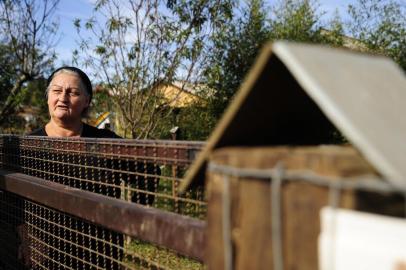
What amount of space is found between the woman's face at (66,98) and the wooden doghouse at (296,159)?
97.6 inches

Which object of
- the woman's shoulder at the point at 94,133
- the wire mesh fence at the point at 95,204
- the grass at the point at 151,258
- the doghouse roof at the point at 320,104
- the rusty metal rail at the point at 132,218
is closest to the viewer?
the doghouse roof at the point at 320,104

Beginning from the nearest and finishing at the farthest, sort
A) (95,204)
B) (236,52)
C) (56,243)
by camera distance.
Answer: (95,204) < (56,243) < (236,52)

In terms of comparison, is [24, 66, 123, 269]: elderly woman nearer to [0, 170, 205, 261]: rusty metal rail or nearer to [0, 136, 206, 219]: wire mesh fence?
[0, 136, 206, 219]: wire mesh fence

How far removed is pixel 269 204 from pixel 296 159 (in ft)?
0.37

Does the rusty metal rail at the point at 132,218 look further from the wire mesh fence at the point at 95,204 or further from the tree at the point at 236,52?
the tree at the point at 236,52

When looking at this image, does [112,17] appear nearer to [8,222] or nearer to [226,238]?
[8,222]

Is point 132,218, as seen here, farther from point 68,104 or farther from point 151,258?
point 68,104

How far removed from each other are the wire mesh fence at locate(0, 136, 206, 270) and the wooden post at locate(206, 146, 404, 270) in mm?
371

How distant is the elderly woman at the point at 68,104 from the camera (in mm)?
3438

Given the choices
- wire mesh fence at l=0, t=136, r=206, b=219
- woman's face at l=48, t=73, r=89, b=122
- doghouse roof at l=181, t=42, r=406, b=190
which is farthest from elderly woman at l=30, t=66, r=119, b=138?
doghouse roof at l=181, t=42, r=406, b=190

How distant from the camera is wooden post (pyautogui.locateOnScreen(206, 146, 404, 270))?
0.83 meters

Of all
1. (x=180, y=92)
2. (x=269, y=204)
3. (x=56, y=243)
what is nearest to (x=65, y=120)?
(x=56, y=243)

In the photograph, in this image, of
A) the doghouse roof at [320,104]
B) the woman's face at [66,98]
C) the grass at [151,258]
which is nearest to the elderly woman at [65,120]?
the woman's face at [66,98]

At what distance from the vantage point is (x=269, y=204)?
934mm
